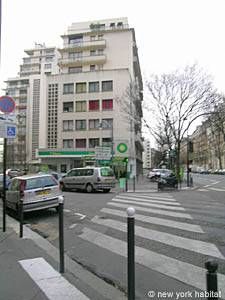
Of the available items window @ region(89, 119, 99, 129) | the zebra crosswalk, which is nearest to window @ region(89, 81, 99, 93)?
window @ region(89, 119, 99, 129)

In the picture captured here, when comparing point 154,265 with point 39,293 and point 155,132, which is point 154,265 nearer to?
point 39,293

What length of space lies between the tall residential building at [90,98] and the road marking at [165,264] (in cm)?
4034

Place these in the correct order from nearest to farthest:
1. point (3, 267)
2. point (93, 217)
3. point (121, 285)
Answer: point (121, 285) < point (3, 267) < point (93, 217)

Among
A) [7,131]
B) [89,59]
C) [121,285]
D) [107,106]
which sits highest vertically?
[89,59]

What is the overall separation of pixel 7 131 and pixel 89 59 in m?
54.5

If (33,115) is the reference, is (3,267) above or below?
below

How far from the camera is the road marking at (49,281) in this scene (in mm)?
4535

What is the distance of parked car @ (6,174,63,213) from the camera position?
12.1 meters

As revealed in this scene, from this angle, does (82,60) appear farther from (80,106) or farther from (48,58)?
(48,58)

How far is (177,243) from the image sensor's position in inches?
289

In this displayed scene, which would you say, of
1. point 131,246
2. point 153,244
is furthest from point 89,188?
point 131,246

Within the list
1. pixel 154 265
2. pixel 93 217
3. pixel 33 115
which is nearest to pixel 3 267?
pixel 154 265

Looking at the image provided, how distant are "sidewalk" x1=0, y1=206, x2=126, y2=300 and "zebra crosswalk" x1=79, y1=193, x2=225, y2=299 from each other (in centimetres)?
110

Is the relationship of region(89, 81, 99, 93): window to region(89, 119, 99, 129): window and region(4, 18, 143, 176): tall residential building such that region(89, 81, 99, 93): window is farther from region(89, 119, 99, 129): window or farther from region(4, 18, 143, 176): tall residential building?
region(89, 119, 99, 129): window
